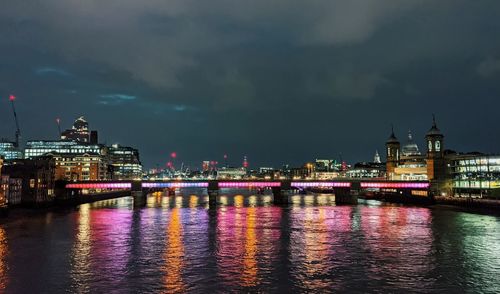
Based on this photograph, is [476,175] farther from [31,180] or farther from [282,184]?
[31,180]

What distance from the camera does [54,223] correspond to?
95375 mm

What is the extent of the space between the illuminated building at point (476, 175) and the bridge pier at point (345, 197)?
35332 mm

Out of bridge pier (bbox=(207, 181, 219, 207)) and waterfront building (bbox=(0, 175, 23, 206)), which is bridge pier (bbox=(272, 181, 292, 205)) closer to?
bridge pier (bbox=(207, 181, 219, 207))

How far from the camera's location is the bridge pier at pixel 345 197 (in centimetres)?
17076

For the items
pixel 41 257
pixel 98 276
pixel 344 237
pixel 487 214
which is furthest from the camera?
pixel 487 214

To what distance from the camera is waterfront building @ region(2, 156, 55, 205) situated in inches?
5418

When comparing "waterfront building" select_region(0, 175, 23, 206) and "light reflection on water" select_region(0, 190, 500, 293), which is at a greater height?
"waterfront building" select_region(0, 175, 23, 206)

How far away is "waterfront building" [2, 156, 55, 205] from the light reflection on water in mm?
51577

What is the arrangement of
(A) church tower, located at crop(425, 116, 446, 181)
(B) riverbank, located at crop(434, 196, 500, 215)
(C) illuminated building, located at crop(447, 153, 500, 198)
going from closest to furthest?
(B) riverbank, located at crop(434, 196, 500, 215), (C) illuminated building, located at crop(447, 153, 500, 198), (A) church tower, located at crop(425, 116, 446, 181)

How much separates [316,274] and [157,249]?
2376cm

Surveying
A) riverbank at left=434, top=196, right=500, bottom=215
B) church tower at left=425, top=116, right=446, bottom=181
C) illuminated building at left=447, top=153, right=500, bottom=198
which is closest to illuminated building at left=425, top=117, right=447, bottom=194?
church tower at left=425, top=116, right=446, bottom=181

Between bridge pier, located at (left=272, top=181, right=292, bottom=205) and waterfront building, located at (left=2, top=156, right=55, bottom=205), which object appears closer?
waterfront building, located at (left=2, top=156, right=55, bottom=205)

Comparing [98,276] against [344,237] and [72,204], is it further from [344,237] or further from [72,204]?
[72,204]

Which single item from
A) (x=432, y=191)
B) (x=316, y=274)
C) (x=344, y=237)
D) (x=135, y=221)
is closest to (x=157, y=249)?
(x=316, y=274)
